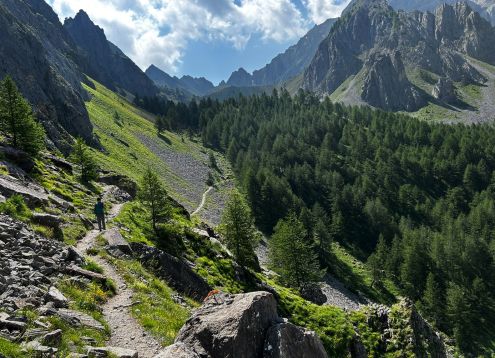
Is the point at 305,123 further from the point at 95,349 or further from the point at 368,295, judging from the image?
the point at 95,349

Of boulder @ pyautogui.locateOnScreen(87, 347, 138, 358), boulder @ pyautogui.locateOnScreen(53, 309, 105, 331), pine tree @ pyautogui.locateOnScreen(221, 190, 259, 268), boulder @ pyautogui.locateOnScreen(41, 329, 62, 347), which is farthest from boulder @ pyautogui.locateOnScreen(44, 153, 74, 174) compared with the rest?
boulder @ pyautogui.locateOnScreen(87, 347, 138, 358)

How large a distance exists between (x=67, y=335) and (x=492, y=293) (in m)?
106

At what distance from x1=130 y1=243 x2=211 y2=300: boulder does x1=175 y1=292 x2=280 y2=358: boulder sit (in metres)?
10.6

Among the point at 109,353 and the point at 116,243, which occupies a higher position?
the point at 109,353

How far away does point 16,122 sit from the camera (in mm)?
39469

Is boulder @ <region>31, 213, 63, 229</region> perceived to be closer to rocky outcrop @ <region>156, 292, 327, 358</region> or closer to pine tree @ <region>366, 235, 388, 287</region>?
rocky outcrop @ <region>156, 292, 327, 358</region>

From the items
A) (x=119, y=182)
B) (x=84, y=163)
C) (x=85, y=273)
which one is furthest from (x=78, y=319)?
(x=119, y=182)

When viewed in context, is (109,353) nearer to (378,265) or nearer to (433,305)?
(433,305)

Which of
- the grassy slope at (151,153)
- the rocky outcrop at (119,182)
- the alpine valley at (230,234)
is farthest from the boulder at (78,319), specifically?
the grassy slope at (151,153)

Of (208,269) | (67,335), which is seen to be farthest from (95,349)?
(208,269)

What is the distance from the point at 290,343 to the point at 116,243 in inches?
593

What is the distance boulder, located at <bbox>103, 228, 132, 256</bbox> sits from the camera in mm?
24578

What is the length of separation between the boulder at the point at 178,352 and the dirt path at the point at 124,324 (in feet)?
6.97

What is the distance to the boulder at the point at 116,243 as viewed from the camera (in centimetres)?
2458
